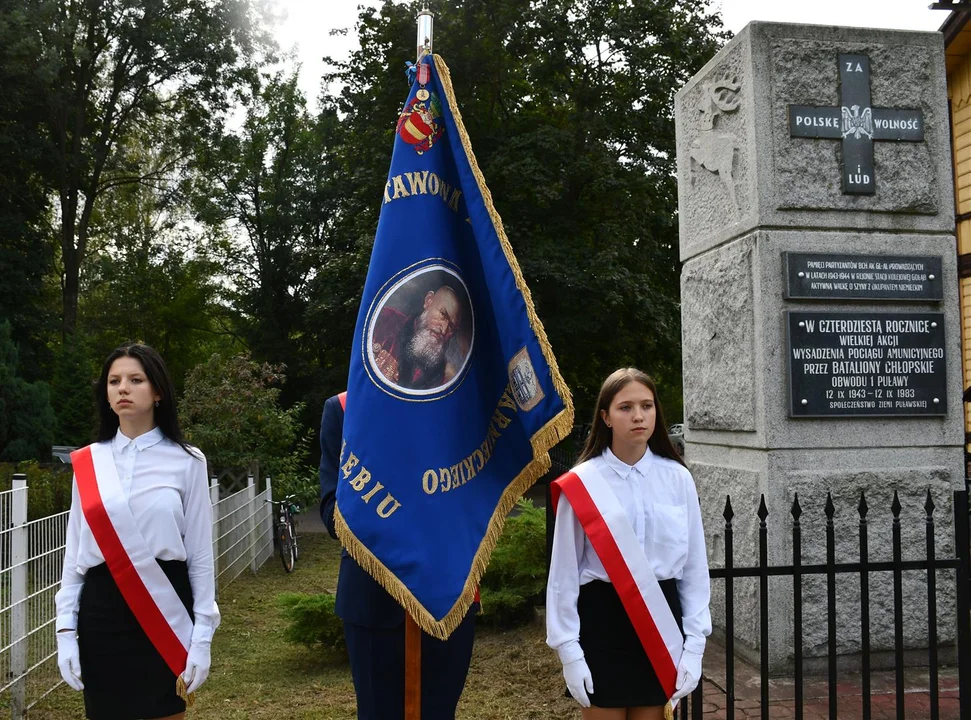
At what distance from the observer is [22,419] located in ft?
61.6

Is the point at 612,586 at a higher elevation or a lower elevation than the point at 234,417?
lower

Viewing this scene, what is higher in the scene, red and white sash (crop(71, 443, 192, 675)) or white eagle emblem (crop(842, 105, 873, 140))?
white eagle emblem (crop(842, 105, 873, 140))

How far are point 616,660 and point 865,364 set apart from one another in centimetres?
276

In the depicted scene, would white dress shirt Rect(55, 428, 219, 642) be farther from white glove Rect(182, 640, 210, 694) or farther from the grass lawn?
the grass lawn

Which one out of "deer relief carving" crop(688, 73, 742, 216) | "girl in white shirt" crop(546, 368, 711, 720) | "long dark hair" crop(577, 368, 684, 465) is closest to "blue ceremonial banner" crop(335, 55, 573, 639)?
"long dark hair" crop(577, 368, 684, 465)

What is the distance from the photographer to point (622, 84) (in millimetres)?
19594

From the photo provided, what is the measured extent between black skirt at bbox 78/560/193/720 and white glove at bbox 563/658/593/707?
3.98ft

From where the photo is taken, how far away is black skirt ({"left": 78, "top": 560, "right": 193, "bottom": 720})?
2615 mm

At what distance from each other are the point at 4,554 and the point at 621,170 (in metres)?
16.6

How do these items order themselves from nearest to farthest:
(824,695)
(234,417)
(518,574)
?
(824,695)
(518,574)
(234,417)

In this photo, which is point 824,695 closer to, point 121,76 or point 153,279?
point 121,76

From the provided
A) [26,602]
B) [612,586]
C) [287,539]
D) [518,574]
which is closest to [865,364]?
[612,586]

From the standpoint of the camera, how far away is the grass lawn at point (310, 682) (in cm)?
503

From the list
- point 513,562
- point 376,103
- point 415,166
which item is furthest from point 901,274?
point 376,103
